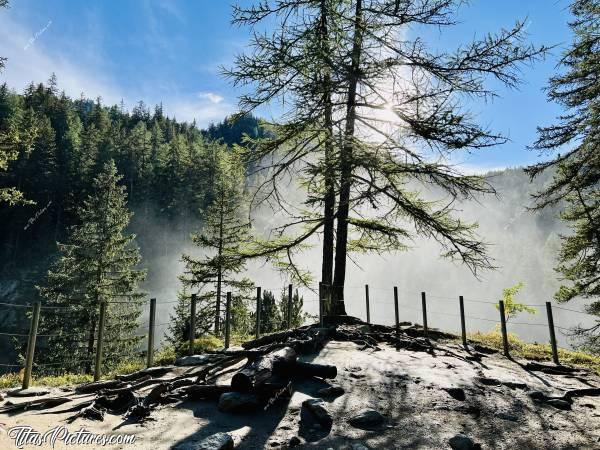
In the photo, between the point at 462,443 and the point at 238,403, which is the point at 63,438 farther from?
the point at 462,443

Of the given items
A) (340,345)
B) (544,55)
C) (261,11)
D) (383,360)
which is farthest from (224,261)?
(544,55)

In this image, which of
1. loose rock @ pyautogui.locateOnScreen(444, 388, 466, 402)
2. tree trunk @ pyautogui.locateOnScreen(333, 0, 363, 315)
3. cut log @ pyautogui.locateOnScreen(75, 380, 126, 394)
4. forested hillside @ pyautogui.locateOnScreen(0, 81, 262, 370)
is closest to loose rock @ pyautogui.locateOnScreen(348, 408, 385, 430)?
loose rock @ pyautogui.locateOnScreen(444, 388, 466, 402)

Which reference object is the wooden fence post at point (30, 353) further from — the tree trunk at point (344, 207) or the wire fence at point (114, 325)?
the tree trunk at point (344, 207)

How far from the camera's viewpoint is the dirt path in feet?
14.7

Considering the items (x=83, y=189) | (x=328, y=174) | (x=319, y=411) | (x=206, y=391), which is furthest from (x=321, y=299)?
(x=83, y=189)

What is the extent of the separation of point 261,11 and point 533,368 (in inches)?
489

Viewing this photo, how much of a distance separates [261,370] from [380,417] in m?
1.77

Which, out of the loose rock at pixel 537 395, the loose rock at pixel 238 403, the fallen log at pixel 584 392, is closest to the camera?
the loose rock at pixel 238 403

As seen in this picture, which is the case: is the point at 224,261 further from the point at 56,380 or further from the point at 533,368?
the point at 533,368

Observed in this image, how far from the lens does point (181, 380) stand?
6305mm

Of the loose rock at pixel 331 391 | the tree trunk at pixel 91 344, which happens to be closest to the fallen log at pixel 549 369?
the loose rock at pixel 331 391

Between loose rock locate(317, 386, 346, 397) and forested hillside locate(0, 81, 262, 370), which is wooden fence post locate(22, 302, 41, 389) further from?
forested hillside locate(0, 81, 262, 370)

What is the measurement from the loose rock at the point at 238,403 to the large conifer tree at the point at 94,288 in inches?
722

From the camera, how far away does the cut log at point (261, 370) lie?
5.51m
